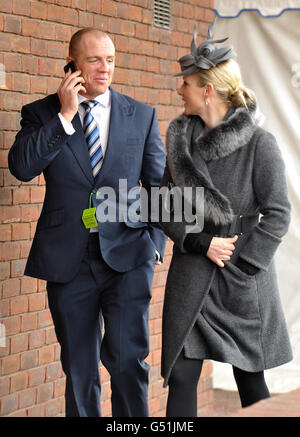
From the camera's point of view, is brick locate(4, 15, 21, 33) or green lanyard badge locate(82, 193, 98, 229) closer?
green lanyard badge locate(82, 193, 98, 229)

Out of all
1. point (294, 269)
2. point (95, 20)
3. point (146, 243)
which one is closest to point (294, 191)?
point (294, 269)

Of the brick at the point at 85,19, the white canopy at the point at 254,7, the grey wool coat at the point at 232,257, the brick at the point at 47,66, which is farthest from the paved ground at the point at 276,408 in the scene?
the white canopy at the point at 254,7

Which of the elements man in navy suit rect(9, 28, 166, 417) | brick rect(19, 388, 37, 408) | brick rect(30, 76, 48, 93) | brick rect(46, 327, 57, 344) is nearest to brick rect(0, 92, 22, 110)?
brick rect(30, 76, 48, 93)

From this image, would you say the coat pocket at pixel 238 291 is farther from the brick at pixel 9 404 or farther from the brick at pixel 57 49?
the brick at pixel 57 49

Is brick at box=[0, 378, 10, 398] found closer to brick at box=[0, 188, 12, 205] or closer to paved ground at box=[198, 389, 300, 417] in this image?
brick at box=[0, 188, 12, 205]

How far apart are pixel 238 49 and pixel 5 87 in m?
2.28

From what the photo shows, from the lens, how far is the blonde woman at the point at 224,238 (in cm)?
338

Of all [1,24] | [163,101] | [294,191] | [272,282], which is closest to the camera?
[272,282]

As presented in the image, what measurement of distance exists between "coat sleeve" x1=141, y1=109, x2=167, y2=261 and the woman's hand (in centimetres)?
51

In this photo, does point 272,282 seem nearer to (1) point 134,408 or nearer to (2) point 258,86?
(1) point 134,408

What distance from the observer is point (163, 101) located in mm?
5469

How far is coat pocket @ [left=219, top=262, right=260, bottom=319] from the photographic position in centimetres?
346
